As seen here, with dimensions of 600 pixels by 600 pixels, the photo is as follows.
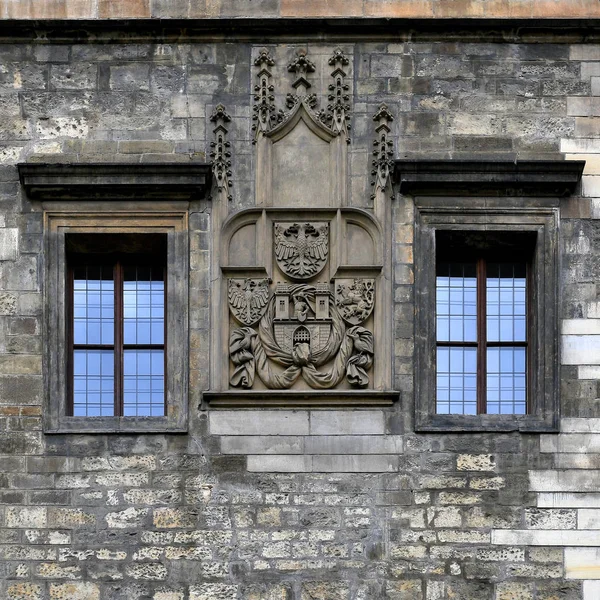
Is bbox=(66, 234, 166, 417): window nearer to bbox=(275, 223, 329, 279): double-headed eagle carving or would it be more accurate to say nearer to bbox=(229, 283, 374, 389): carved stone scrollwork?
bbox=(229, 283, 374, 389): carved stone scrollwork

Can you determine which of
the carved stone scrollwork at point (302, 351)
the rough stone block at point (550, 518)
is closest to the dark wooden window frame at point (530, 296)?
the carved stone scrollwork at point (302, 351)

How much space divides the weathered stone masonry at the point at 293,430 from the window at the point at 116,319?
13 cm

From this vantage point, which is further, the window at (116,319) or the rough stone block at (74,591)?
the window at (116,319)

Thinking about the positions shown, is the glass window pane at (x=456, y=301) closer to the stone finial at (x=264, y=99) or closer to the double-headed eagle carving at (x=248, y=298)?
the double-headed eagle carving at (x=248, y=298)

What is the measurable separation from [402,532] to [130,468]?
8.08 feet

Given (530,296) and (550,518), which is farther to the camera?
(530,296)

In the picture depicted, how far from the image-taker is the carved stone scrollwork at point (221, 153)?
17.9 meters

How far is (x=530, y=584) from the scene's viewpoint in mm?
17094

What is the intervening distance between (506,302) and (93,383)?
12.7ft

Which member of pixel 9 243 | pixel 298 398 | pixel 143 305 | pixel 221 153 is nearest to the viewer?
pixel 298 398

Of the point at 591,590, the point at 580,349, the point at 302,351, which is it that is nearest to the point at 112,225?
the point at 302,351

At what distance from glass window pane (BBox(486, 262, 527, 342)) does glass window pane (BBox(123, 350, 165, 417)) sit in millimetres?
3060

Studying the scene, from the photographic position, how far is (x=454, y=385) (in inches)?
707

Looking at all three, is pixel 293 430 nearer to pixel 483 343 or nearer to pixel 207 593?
pixel 207 593
